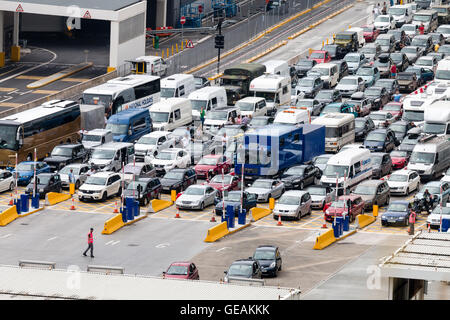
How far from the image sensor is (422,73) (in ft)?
288

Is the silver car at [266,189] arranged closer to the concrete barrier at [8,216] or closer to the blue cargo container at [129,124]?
the concrete barrier at [8,216]

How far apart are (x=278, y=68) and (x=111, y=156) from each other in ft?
73.1

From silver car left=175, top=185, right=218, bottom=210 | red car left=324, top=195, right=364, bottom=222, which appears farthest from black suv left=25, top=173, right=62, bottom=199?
red car left=324, top=195, right=364, bottom=222

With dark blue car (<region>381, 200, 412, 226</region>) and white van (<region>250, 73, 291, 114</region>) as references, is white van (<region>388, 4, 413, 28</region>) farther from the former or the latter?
dark blue car (<region>381, 200, 412, 226</region>)

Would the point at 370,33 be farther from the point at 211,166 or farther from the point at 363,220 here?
the point at 363,220

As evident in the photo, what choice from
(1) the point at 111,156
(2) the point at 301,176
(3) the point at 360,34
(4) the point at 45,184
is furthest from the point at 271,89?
(4) the point at 45,184

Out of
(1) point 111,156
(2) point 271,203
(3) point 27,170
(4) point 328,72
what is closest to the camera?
(2) point 271,203

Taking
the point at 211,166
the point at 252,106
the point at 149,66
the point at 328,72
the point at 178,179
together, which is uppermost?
the point at 328,72

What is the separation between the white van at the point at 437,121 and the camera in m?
70.1

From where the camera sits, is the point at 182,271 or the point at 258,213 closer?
the point at 182,271

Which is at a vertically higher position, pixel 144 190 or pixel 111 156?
pixel 111 156

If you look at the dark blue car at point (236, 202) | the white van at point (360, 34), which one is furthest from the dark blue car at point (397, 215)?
the white van at point (360, 34)
